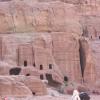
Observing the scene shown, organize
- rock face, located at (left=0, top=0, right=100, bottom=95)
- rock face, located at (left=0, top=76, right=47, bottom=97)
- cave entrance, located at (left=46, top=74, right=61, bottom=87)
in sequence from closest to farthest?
rock face, located at (left=0, top=76, right=47, bottom=97) → cave entrance, located at (left=46, top=74, right=61, bottom=87) → rock face, located at (left=0, top=0, right=100, bottom=95)

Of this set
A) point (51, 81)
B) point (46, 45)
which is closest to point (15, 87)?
point (51, 81)

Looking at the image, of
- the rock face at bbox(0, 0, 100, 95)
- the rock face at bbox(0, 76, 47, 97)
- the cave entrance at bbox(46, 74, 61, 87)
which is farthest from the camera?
the rock face at bbox(0, 0, 100, 95)

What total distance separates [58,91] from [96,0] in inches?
1835

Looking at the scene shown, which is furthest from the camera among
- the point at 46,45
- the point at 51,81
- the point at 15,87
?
the point at 46,45

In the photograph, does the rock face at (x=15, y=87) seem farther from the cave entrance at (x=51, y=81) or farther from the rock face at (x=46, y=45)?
the cave entrance at (x=51, y=81)

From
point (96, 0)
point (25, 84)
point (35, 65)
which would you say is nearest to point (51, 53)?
point (35, 65)

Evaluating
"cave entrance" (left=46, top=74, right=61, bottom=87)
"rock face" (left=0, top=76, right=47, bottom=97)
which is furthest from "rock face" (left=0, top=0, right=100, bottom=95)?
"rock face" (left=0, top=76, right=47, bottom=97)

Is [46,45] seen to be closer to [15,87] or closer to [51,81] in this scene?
[51,81]

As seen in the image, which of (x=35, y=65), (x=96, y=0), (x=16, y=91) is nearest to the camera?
(x=16, y=91)

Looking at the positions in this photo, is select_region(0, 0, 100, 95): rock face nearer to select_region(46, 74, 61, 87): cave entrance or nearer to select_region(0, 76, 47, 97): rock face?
select_region(46, 74, 61, 87): cave entrance

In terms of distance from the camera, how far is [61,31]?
68.1 metres

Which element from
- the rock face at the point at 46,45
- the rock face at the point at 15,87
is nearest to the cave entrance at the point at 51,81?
the rock face at the point at 46,45

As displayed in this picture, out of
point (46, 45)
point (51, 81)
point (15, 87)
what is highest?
point (46, 45)

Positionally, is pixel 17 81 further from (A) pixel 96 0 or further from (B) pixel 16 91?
(A) pixel 96 0
